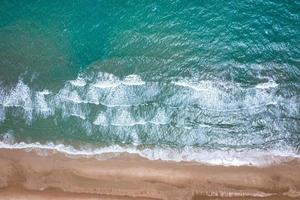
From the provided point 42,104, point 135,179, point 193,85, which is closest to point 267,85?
point 193,85

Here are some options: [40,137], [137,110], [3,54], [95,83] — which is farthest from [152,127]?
[3,54]

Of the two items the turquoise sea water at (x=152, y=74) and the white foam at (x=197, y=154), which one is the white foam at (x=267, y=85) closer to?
the turquoise sea water at (x=152, y=74)

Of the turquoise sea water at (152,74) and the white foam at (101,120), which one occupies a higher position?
the turquoise sea water at (152,74)

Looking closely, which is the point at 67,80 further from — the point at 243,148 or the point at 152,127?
the point at 243,148

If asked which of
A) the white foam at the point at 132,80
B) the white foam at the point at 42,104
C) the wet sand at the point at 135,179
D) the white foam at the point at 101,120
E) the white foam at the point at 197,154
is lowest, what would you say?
the wet sand at the point at 135,179

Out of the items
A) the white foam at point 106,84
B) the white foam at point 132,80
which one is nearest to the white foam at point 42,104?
the white foam at point 106,84

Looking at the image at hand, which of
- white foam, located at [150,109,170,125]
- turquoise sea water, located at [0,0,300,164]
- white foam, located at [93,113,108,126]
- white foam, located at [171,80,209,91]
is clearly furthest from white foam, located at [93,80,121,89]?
white foam, located at [171,80,209,91]
